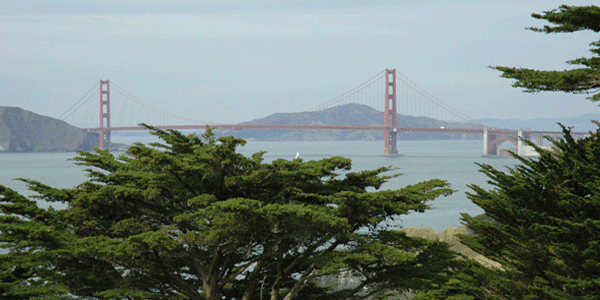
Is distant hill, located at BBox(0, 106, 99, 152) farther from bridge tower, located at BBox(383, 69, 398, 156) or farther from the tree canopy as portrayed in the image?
the tree canopy

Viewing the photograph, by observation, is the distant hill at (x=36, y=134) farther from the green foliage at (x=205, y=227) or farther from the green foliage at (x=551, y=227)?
the green foliage at (x=551, y=227)

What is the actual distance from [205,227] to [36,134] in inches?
3544

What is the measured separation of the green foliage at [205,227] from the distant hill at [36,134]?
81.6 metres

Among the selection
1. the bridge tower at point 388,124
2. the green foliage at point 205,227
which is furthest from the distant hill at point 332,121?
the green foliage at point 205,227

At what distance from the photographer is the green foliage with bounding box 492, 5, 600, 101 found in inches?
265

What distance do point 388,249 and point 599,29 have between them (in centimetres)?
347

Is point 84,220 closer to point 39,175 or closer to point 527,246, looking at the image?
point 527,246

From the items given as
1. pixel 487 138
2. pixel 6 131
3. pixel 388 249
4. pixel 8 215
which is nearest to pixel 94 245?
pixel 8 215

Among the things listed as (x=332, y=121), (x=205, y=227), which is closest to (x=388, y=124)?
(x=332, y=121)

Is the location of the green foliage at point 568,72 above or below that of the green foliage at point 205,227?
above

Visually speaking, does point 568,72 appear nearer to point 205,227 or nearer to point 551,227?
point 551,227

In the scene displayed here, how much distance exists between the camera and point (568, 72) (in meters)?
Answer: 6.77

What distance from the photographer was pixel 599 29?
6965 millimetres

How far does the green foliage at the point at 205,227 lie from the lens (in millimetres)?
8438
